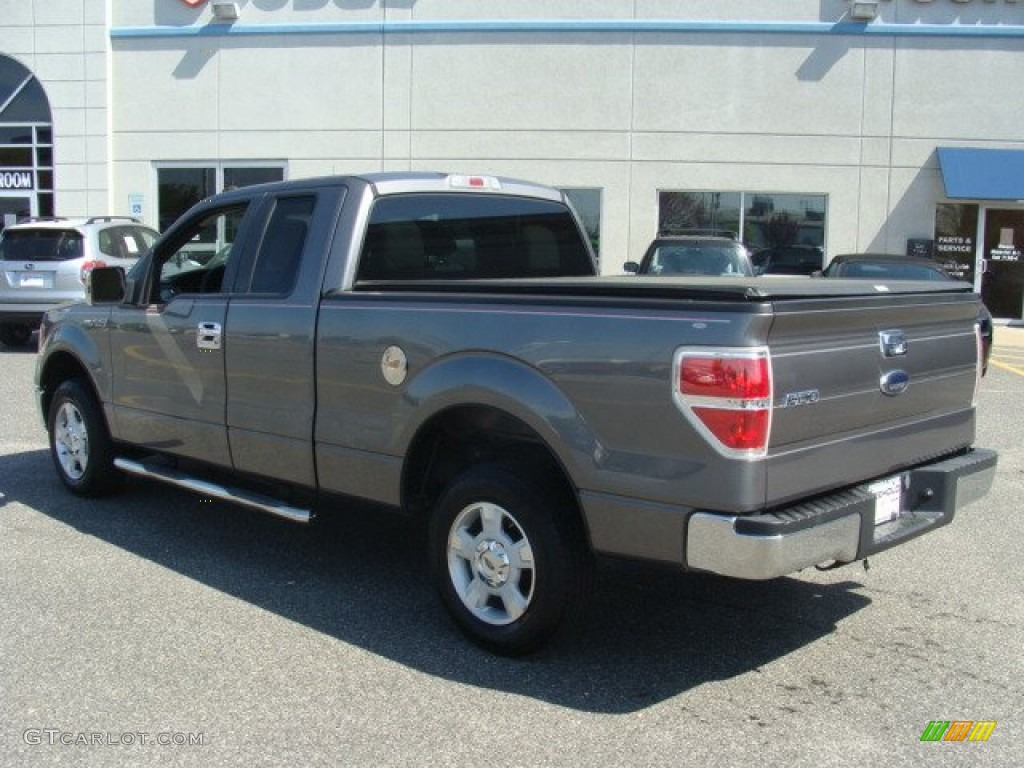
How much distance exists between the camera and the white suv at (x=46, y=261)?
1412cm

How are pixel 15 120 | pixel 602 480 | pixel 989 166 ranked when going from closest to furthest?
pixel 602 480
pixel 989 166
pixel 15 120

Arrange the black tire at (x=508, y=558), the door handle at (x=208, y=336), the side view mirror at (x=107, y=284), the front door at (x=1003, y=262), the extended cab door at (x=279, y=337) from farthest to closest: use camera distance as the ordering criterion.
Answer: the front door at (x=1003, y=262), the side view mirror at (x=107, y=284), the door handle at (x=208, y=336), the extended cab door at (x=279, y=337), the black tire at (x=508, y=558)

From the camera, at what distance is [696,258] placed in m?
13.4

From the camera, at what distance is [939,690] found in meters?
4.08

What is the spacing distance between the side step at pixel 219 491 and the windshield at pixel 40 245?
889cm

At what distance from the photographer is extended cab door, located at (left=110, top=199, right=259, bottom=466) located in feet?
18.2

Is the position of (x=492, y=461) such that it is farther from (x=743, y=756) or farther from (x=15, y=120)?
(x=15, y=120)

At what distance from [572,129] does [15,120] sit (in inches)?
477

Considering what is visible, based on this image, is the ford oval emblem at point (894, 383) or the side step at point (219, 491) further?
the side step at point (219, 491)

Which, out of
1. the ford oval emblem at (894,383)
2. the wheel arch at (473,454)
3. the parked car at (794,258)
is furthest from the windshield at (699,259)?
the ford oval emblem at (894,383)

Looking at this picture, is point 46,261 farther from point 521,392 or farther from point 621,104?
point 521,392

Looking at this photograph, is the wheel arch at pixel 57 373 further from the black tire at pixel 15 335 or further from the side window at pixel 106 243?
the black tire at pixel 15 335

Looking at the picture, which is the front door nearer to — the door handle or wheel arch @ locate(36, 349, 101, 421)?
wheel arch @ locate(36, 349, 101, 421)

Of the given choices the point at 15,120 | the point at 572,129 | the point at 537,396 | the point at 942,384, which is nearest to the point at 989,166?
the point at 572,129
